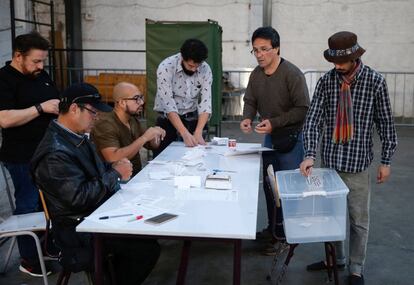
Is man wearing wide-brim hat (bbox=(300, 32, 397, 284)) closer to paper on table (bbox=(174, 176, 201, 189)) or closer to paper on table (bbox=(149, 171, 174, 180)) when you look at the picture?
paper on table (bbox=(174, 176, 201, 189))

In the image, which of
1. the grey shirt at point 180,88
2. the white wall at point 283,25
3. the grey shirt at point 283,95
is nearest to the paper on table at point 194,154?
the grey shirt at point 180,88

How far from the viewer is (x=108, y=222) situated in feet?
7.38

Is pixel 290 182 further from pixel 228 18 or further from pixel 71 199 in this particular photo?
pixel 228 18

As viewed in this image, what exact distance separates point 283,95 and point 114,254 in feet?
5.51

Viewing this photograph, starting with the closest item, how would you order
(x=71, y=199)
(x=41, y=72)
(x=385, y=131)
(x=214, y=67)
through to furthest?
(x=71, y=199) < (x=385, y=131) < (x=41, y=72) < (x=214, y=67)

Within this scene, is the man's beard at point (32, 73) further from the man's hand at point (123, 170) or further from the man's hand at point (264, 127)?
the man's hand at point (264, 127)

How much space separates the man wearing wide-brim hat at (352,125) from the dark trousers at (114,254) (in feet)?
3.50

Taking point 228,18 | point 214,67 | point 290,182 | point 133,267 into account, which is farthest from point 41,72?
point 228,18

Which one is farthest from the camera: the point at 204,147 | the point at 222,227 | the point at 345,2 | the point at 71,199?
the point at 345,2

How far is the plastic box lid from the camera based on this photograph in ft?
9.03

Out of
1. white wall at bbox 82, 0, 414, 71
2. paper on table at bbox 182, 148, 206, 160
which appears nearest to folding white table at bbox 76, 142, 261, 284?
paper on table at bbox 182, 148, 206, 160

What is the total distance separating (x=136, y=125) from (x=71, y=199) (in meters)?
1.31

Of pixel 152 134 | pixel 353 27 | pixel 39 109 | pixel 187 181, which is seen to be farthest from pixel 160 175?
pixel 353 27

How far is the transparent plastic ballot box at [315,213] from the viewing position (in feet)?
9.09
